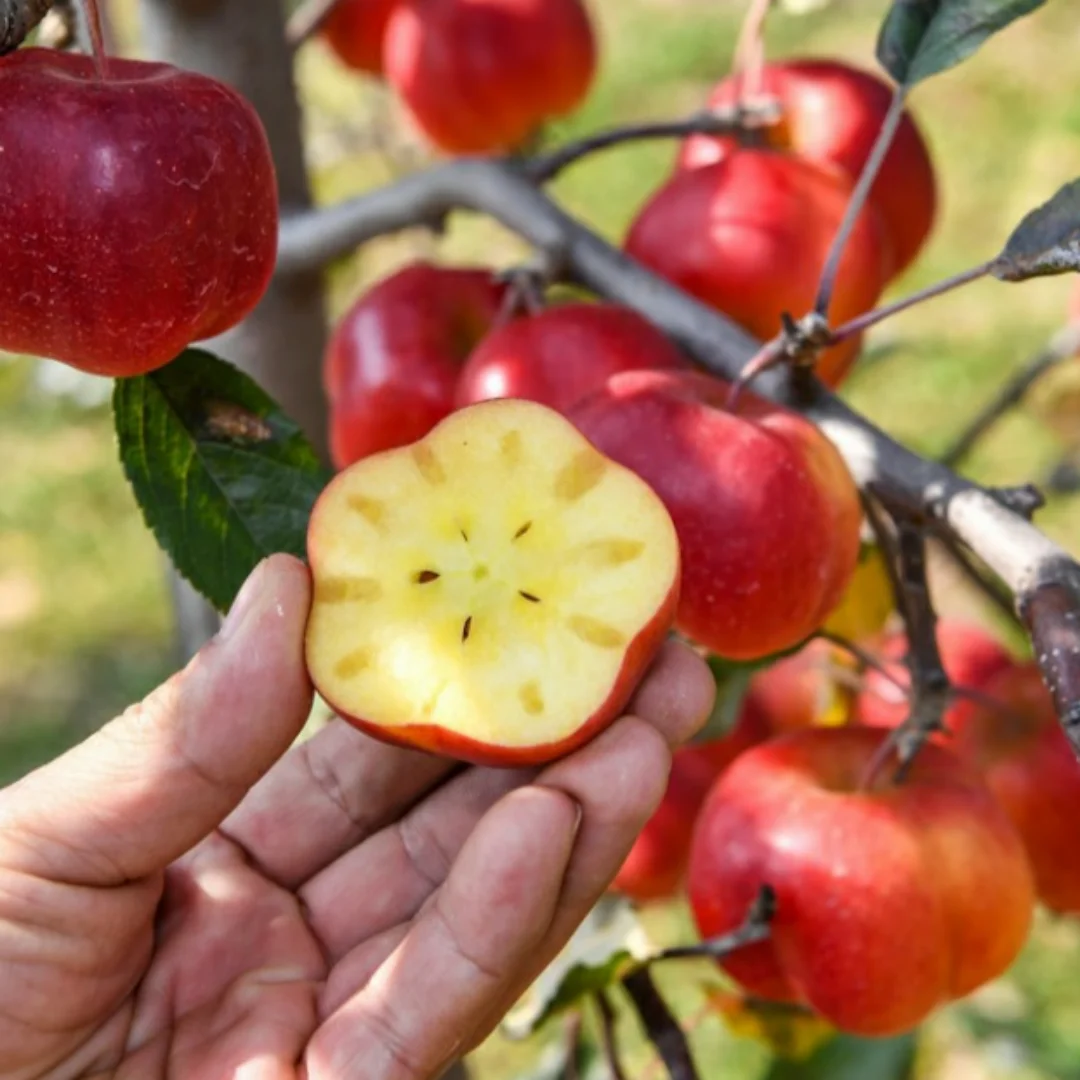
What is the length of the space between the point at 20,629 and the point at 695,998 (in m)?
Answer: 1.31

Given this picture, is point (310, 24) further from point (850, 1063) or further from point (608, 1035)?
point (850, 1063)

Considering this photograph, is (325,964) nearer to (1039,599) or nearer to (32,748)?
(1039,599)

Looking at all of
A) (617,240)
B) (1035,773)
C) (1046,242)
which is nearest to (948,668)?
(1035,773)

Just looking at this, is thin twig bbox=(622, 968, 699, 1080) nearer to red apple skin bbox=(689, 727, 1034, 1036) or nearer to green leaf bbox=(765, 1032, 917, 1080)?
red apple skin bbox=(689, 727, 1034, 1036)

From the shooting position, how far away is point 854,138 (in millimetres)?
1021

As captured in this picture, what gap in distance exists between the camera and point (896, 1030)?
865 millimetres

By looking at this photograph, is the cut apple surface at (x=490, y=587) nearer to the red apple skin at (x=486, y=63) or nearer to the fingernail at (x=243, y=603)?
the fingernail at (x=243, y=603)

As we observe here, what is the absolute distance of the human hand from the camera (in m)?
0.67

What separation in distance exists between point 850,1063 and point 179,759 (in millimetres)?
638

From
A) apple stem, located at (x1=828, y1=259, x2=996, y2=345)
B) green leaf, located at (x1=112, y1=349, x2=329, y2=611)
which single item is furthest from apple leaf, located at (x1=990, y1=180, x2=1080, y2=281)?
green leaf, located at (x1=112, y1=349, x2=329, y2=611)

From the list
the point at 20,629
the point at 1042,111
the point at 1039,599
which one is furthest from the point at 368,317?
the point at 1042,111

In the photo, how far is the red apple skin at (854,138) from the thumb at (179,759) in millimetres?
479

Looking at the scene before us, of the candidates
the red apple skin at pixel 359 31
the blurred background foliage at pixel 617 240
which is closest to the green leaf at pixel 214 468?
the blurred background foliage at pixel 617 240

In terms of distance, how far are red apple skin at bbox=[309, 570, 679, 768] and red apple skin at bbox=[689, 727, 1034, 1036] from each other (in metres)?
0.17
